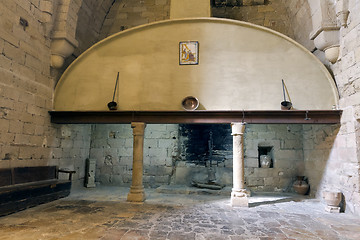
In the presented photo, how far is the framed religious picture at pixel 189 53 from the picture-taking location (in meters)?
5.70

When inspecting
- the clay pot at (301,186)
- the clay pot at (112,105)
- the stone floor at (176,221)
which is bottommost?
the stone floor at (176,221)

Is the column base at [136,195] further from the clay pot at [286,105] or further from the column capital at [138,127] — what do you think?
the clay pot at [286,105]

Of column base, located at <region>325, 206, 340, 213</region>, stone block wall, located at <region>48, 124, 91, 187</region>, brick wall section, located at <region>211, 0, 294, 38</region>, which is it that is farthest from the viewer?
brick wall section, located at <region>211, 0, 294, 38</region>

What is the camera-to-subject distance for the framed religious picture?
18.7 ft

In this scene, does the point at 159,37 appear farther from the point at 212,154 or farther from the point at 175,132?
the point at 212,154

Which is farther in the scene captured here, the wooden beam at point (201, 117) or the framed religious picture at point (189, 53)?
the framed religious picture at point (189, 53)

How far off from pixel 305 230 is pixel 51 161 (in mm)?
5479

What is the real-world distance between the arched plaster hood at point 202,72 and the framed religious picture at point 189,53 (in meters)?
0.10

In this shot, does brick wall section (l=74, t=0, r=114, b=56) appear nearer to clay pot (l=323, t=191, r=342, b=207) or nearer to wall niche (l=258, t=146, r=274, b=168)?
wall niche (l=258, t=146, r=274, b=168)

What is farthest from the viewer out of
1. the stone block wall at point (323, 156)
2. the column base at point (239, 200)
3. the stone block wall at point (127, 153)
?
the stone block wall at point (127, 153)

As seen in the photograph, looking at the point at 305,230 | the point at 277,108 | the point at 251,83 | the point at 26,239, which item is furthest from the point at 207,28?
the point at 26,239

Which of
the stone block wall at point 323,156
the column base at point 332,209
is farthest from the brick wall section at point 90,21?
the column base at point 332,209

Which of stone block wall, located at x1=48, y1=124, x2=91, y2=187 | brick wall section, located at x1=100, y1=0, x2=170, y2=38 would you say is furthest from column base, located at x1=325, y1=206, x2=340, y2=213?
brick wall section, located at x1=100, y1=0, x2=170, y2=38

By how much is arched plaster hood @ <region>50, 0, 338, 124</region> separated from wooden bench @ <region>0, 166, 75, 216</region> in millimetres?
1611
